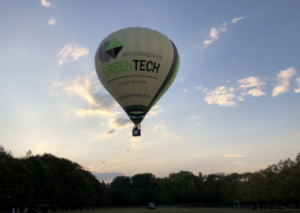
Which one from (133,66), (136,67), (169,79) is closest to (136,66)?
(136,67)

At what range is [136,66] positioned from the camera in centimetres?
2550

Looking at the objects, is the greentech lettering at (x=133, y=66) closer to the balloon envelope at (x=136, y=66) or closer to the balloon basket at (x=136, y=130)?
the balloon envelope at (x=136, y=66)

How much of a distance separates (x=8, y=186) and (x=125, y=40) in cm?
2898

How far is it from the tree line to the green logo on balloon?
2634 centimetres

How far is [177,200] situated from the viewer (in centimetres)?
11006

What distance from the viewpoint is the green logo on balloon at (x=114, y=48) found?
25.9 meters

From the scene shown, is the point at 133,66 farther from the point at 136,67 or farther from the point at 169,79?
the point at 169,79

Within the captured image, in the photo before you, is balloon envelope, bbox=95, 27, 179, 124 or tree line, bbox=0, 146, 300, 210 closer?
balloon envelope, bbox=95, 27, 179, 124

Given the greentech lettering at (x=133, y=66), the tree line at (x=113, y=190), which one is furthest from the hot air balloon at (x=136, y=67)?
the tree line at (x=113, y=190)

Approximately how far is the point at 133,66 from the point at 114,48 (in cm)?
261

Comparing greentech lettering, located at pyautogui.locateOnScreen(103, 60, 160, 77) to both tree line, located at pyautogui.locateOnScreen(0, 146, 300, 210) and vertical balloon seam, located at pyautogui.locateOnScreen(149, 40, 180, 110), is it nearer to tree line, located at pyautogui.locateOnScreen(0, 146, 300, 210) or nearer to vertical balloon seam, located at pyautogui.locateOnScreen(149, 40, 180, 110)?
vertical balloon seam, located at pyautogui.locateOnScreen(149, 40, 180, 110)

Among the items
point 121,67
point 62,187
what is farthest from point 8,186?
point 121,67

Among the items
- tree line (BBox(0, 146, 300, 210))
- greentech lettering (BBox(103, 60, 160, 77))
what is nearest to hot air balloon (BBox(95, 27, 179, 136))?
greentech lettering (BBox(103, 60, 160, 77))

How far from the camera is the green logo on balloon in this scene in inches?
1021
